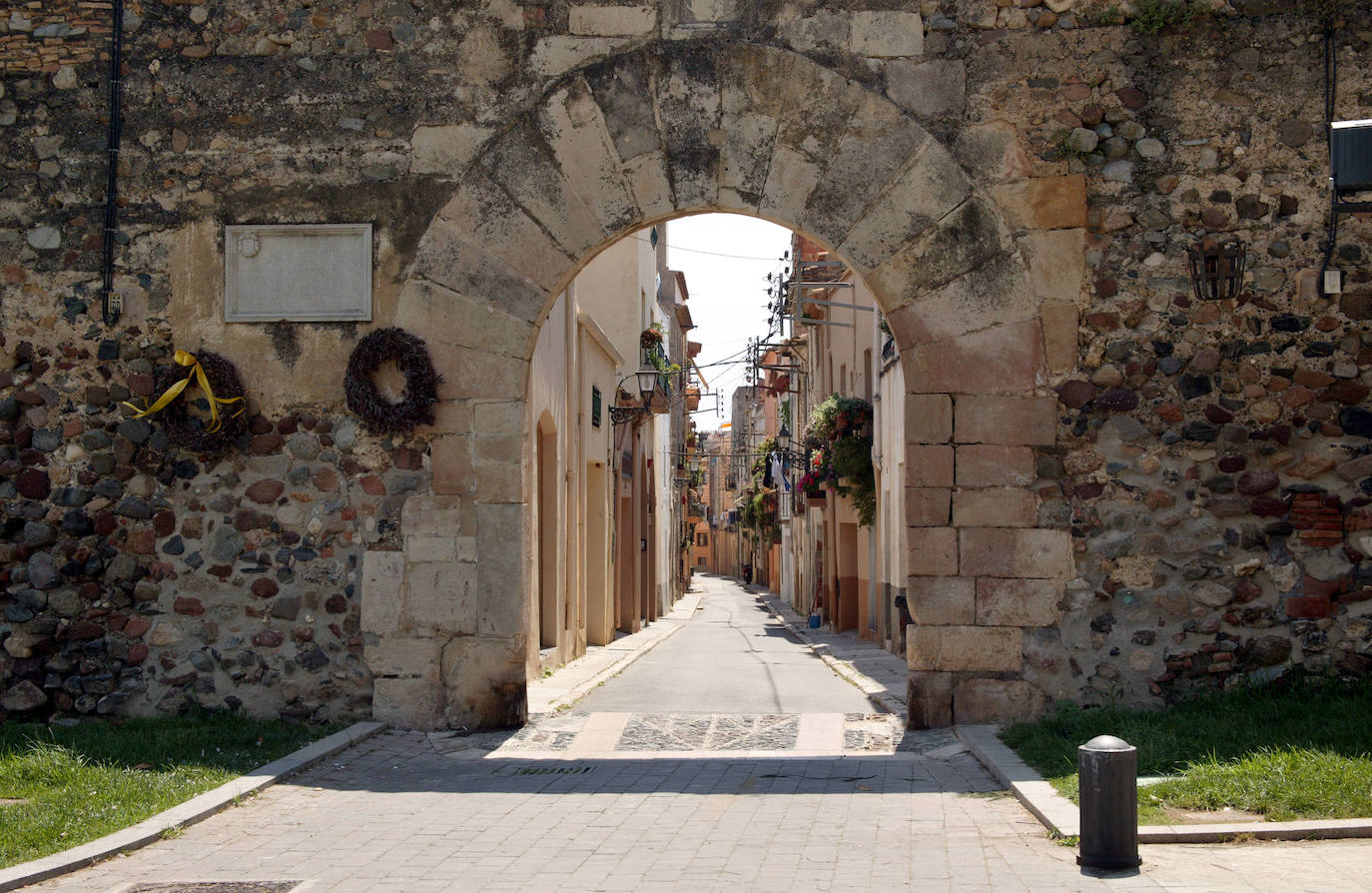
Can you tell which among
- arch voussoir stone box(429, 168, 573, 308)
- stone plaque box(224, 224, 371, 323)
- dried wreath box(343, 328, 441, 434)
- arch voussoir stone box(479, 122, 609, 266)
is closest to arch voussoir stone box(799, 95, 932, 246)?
arch voussoir stone box(479, 122, 609, 266)

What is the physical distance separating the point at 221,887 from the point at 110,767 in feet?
7.50

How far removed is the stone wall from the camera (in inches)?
310

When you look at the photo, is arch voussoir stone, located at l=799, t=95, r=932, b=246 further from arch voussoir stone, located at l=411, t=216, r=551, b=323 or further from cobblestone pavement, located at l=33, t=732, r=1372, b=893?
cobblestone pavement, located at l=33, t=732, r=1372, b=893

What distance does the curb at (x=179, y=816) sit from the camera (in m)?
4.75

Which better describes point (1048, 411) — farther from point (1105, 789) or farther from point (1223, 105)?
point (1105, 789)

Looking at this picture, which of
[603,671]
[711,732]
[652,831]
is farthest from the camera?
[603,671]

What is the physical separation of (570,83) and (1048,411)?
350 centimetres

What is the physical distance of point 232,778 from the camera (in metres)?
6.50

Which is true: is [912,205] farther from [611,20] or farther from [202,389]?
[202,389]

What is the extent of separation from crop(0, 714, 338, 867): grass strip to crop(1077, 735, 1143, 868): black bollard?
3.76 metres

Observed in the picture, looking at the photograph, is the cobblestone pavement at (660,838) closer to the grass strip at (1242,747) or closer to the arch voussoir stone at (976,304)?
the grass strip at (1242,747)

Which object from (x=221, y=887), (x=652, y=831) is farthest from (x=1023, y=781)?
(x=221, y=887)

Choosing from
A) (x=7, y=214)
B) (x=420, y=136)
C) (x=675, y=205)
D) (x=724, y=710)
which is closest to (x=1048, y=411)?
(x=675, y=205)

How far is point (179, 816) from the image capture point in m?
5.65
